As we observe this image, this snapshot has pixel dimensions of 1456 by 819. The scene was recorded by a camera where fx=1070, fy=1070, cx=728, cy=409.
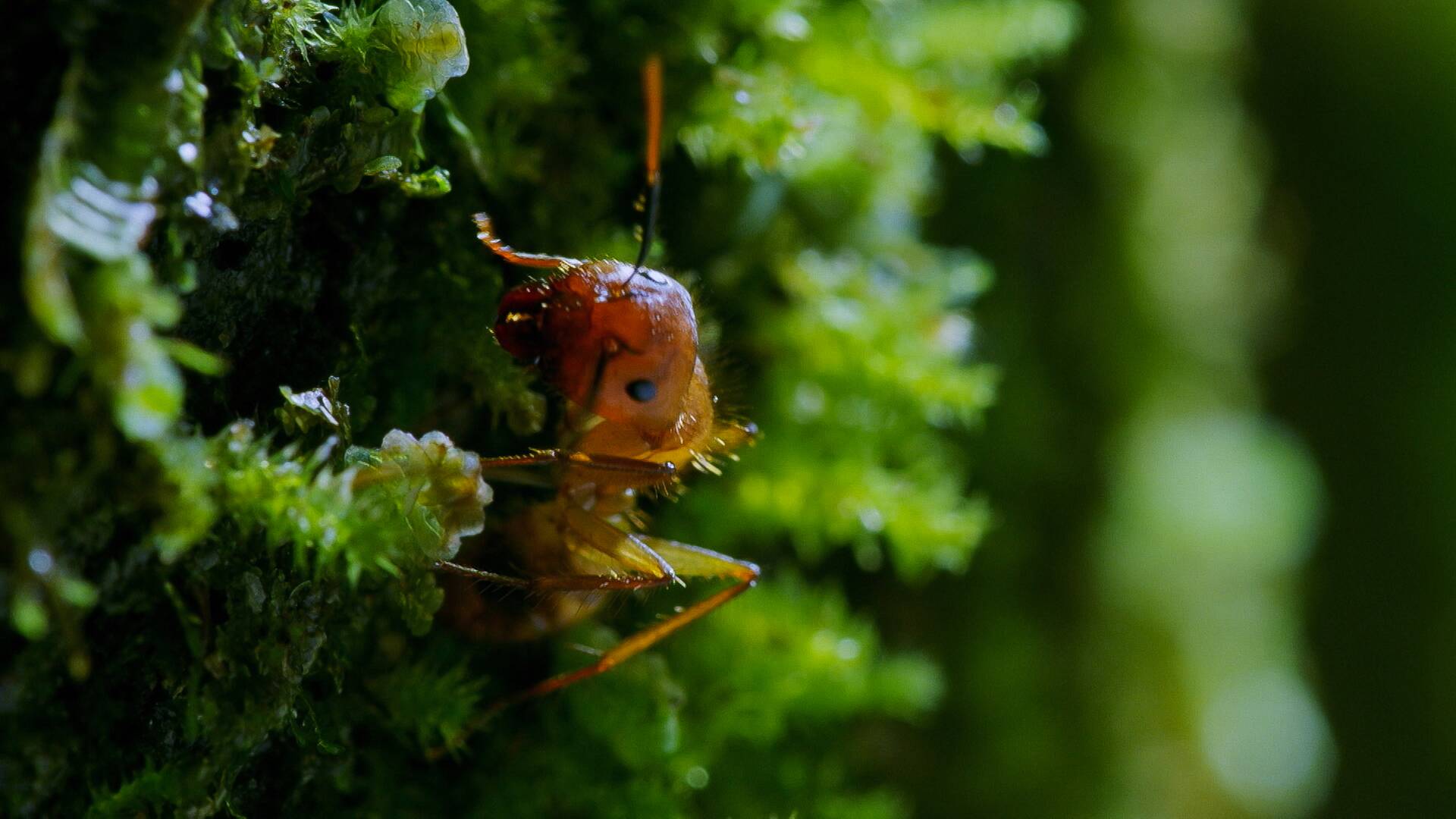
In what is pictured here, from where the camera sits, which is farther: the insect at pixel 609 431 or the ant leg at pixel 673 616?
the ant leg at pixel 673 616

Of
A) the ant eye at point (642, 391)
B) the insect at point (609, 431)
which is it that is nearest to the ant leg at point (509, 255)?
the insect at point (609, 431)

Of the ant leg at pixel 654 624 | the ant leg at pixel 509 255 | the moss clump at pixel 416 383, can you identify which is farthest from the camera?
the ant leg at pixel 654 624

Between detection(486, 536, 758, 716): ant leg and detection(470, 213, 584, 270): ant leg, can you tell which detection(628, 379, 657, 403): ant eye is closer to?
detection(470, 213, 584, 270): ant leg

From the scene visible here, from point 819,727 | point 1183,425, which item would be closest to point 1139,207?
point 1183,425

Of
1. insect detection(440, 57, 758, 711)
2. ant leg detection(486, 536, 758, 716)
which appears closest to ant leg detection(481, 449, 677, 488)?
insect detection(440, 57, 758, 711)

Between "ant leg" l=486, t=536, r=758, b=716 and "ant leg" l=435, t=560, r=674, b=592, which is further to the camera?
"ant leg" l=486, t=536, r=758, b=716

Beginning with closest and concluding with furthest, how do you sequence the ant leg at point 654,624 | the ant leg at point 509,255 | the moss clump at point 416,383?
the moss clump at point 416,383 → the ant leg at point 509,255 → the ant leg at point 654,624

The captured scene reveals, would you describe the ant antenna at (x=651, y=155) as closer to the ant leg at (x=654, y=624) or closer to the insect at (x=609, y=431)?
the insect at (x=609, y=431)

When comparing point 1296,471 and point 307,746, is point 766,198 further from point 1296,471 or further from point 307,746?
point 1296,471

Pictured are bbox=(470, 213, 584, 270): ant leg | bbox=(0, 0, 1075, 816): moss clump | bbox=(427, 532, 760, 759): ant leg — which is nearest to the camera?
bbox=(0, 0, 1075, 816): moss clump
